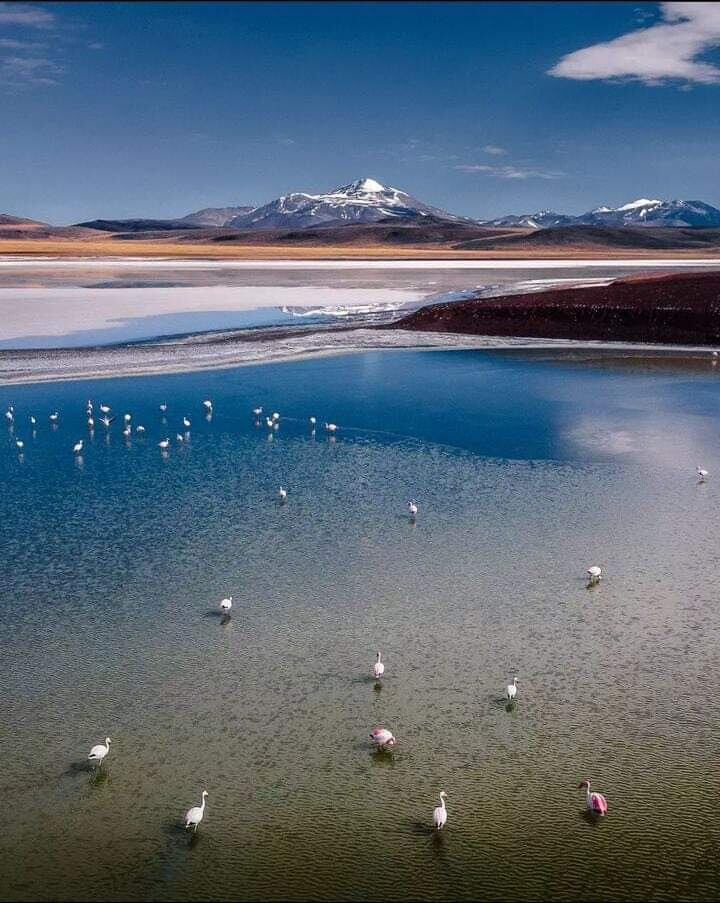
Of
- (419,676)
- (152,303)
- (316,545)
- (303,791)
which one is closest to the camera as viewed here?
(303,791)

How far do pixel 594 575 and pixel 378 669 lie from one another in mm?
5048

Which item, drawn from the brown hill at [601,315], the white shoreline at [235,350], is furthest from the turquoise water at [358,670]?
the brown hill at [601,315]

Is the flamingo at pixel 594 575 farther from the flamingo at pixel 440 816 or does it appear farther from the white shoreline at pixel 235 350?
the white shoreline at pixel 235 350

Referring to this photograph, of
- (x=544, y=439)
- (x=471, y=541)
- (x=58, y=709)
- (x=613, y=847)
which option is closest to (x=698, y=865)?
(x=613, y=847)

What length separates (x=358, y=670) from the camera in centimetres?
1265

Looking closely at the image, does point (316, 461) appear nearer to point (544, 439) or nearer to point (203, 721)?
point (544, 439)

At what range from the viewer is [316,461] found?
23.4 m

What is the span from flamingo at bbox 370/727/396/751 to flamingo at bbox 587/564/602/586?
5830 millimetres

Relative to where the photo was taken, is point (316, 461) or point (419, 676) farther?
point (316, 461)

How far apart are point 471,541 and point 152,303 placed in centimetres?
4968

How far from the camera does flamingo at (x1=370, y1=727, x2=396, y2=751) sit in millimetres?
10719

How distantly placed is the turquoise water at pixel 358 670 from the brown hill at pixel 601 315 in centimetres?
2354

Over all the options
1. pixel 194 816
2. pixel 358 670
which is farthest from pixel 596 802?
pixel 194 816

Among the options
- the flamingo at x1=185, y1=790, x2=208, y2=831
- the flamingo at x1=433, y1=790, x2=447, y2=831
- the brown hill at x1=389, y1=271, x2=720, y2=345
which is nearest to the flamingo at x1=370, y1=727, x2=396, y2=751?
the flamingo at x1=433, y1=790, x2=447, y2=831
